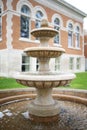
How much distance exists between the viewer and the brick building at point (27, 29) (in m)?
13.1

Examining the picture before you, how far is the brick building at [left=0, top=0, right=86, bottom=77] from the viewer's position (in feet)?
42.9

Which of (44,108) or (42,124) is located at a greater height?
(44,108)

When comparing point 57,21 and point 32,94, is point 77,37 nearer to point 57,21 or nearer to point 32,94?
point 57,21

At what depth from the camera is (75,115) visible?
3.96 meters

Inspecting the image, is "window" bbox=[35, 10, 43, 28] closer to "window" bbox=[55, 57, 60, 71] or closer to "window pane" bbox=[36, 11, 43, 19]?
"window pane" bbox=[36, 11, 43, 19]

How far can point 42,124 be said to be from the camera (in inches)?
137

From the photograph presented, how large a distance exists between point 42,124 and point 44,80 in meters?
0.99

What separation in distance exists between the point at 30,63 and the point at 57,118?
11.1 m

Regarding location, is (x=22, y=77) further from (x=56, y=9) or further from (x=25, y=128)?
(x=56, y=9)

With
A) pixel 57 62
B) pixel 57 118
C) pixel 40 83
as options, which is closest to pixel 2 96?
pixel 57 118

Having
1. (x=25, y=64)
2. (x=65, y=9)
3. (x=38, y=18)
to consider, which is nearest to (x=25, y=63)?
(x=25, y=64)

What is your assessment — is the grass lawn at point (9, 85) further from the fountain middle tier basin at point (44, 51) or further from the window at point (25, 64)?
the fountain middle tier basin at point (44, 51)

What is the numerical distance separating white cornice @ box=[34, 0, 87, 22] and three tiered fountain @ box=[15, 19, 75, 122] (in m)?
12.7

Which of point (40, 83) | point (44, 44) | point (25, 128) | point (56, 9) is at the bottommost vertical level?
point (25, 128)
